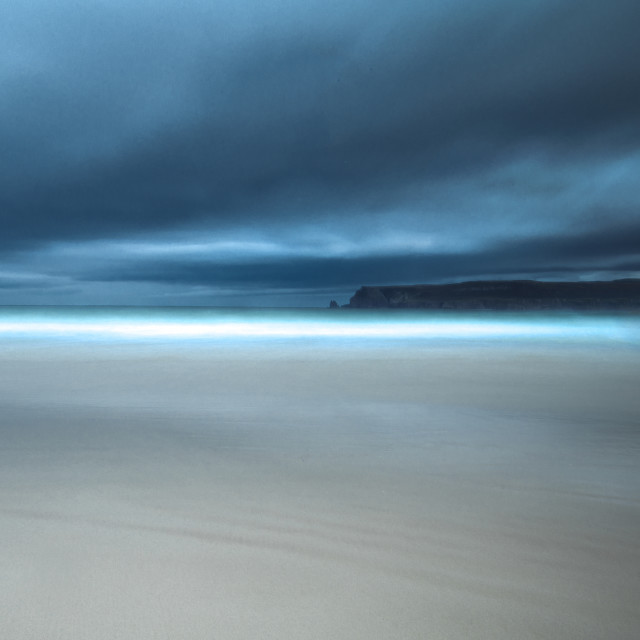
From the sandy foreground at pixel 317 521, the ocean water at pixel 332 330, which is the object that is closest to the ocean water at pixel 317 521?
the sandy foreground at pixel 317 521

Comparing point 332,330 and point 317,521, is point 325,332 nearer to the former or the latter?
point 332,330

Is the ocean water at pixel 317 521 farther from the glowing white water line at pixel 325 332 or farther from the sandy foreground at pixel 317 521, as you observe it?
the glowing white water line at pixel 325 332

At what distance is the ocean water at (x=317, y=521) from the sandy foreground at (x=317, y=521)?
0.04ft

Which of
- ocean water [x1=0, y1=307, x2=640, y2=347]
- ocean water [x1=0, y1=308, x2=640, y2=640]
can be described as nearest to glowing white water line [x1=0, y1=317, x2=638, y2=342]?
ocean water [x1=0, y1=307, x2=640, y2=347]

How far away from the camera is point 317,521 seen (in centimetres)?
306

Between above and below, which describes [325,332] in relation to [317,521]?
below

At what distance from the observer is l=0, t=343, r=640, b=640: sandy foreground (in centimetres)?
213

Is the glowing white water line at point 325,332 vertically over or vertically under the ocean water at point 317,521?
under

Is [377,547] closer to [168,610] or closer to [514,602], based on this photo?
[514,602]

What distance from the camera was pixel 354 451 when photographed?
15.5 ft

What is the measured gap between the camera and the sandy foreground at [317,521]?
213 cm

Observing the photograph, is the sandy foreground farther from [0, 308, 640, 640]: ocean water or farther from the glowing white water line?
the glowing white water line

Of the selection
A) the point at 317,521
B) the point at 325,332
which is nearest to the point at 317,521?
the point at 317,521

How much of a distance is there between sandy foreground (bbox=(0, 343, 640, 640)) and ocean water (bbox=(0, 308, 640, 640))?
0.5 inches
